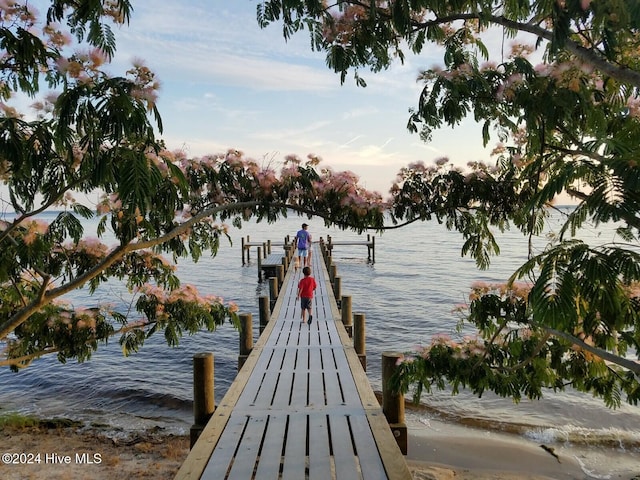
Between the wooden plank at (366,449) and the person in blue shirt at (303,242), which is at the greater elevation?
the person in blue shirt at (303,242)

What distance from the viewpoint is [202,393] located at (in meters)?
5.39

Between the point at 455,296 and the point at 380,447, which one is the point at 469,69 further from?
the point at 455,296

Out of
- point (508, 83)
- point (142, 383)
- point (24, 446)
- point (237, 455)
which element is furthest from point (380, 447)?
point (142, 383)

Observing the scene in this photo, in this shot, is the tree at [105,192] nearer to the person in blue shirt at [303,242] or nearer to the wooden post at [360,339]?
the wooden post at [360,339]

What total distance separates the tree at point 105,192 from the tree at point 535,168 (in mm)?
1174

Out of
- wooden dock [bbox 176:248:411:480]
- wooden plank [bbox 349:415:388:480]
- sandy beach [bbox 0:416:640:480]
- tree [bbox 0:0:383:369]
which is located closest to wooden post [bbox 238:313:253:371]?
wooden dock [bbox 176:248:411:480]

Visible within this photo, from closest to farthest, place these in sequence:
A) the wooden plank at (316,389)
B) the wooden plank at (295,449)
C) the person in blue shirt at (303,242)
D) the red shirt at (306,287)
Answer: the wooden plank at (295,449) < the wooden plank at (316,389) < the red shirt at (306,287) < the person in blue shirt at (303,242)

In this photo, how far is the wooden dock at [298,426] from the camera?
13.5 feet

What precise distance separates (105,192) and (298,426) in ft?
10.1

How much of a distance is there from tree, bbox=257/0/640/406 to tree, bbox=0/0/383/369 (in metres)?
1.17

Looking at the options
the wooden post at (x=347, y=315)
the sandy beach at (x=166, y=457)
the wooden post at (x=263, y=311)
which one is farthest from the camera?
the wooden post at (x=263, y=311)

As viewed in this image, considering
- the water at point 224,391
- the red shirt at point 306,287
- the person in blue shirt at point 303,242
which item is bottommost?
the water at point 224,391

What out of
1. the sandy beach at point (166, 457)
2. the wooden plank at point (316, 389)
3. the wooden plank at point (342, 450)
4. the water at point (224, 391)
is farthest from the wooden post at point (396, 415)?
the water at point (224, 391)

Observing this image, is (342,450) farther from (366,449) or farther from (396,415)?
(396,415)
